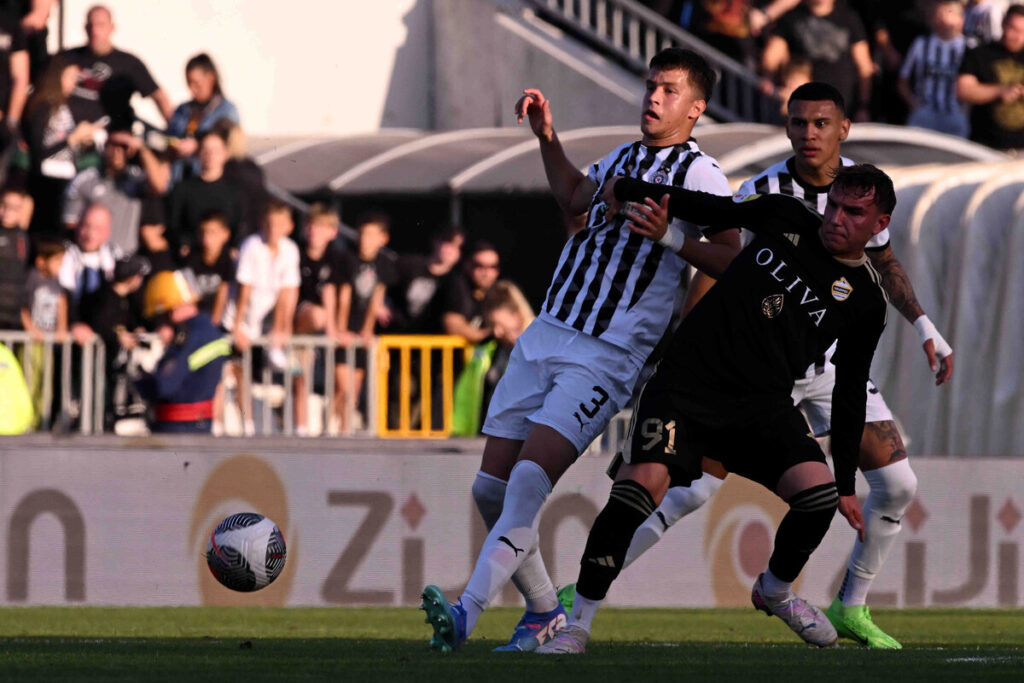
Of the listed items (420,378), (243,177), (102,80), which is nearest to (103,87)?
(102,80)

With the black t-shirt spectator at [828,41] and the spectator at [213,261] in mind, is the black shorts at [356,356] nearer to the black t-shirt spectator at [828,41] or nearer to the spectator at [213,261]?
the spectator at [213,261]

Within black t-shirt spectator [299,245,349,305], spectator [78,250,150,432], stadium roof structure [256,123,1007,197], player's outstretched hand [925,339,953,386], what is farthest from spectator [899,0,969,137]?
player's outstretched hand [925,339,953,386]

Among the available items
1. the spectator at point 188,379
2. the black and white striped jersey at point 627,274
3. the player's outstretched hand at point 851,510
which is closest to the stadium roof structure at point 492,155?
the spectator at point 188,379

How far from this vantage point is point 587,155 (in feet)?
50.4

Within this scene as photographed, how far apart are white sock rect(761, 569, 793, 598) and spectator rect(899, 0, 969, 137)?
33.8 ft

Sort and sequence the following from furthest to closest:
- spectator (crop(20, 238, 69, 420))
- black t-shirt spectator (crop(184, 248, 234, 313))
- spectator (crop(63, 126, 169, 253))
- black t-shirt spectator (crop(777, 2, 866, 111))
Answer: black t-shirt spectator (crop(777, 2, 866, 111)) < spectator (crop(63, 126, 169, 253)) < black t-shirt spectator (crop(184, 248, 234, 313)) < spectator (crop(20, 238, 69, 420))

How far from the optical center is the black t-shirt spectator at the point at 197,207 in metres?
14.4

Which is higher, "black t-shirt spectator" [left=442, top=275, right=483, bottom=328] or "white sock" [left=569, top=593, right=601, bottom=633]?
"black t-shirt spectator" [left=442, top=275, right=483, bottom=328]

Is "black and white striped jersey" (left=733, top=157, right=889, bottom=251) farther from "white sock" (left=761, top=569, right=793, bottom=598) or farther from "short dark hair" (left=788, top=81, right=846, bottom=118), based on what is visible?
"white sock" (left=761, top=569, right=793, bottom=598)

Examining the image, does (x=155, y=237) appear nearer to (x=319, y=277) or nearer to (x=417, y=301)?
(x=319, y=277)

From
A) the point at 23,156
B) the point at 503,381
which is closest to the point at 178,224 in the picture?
the point at 23,156

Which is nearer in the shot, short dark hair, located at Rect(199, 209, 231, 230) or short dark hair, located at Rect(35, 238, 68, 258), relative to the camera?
short dark hair, located at Rect(35, 238, 68, 258)

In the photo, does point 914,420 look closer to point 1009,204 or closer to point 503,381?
point 1009,204

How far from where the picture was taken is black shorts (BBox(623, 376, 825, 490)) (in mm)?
6953
